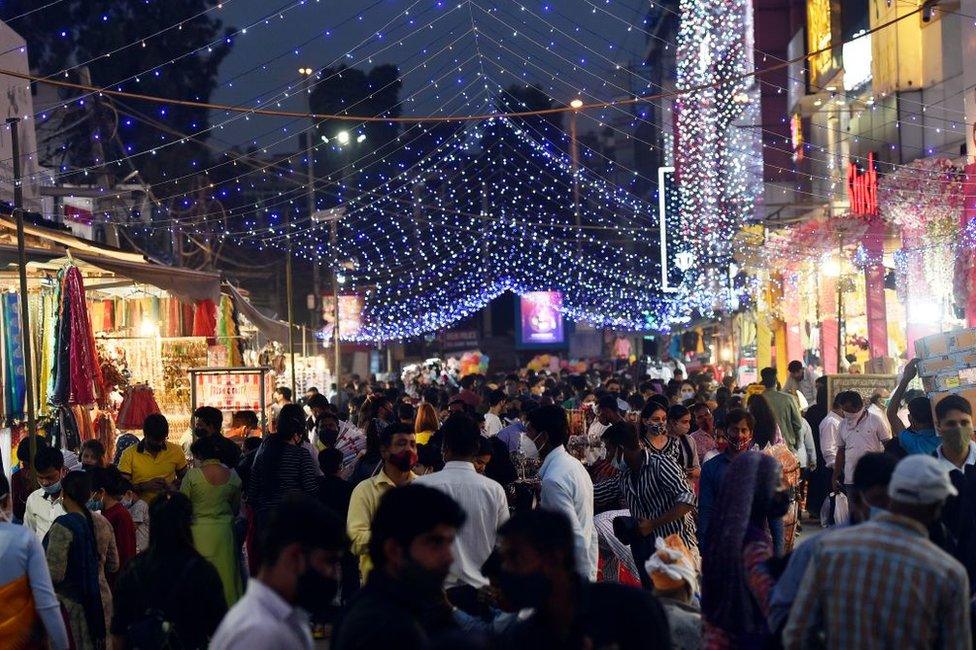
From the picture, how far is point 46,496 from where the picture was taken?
28.7 ft

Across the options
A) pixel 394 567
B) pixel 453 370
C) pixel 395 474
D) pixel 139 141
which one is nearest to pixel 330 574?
pixel 394 567

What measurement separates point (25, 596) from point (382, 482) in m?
2.09

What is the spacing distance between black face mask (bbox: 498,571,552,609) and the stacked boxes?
9001 millimetres

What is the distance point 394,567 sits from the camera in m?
4.13

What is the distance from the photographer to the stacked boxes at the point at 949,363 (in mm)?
12742

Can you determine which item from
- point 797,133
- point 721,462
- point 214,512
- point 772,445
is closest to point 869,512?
point 721,462

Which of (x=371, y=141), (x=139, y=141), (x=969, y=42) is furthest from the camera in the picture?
(x=371, y=141)

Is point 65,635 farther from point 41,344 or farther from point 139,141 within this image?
point 139,141

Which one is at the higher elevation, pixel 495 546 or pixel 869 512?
pixel 869 512

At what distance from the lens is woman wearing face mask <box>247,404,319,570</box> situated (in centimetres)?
1055

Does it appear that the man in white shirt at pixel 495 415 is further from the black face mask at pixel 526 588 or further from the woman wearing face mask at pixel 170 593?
the black face mask at pixel 526 588

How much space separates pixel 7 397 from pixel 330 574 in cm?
1117

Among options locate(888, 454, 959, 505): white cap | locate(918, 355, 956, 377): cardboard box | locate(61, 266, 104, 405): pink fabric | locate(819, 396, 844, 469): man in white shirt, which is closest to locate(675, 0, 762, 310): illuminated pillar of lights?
locate(819, 396, 844, 469): man in white shirt

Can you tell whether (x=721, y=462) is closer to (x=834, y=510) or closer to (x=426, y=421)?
(x=426, y=421)
